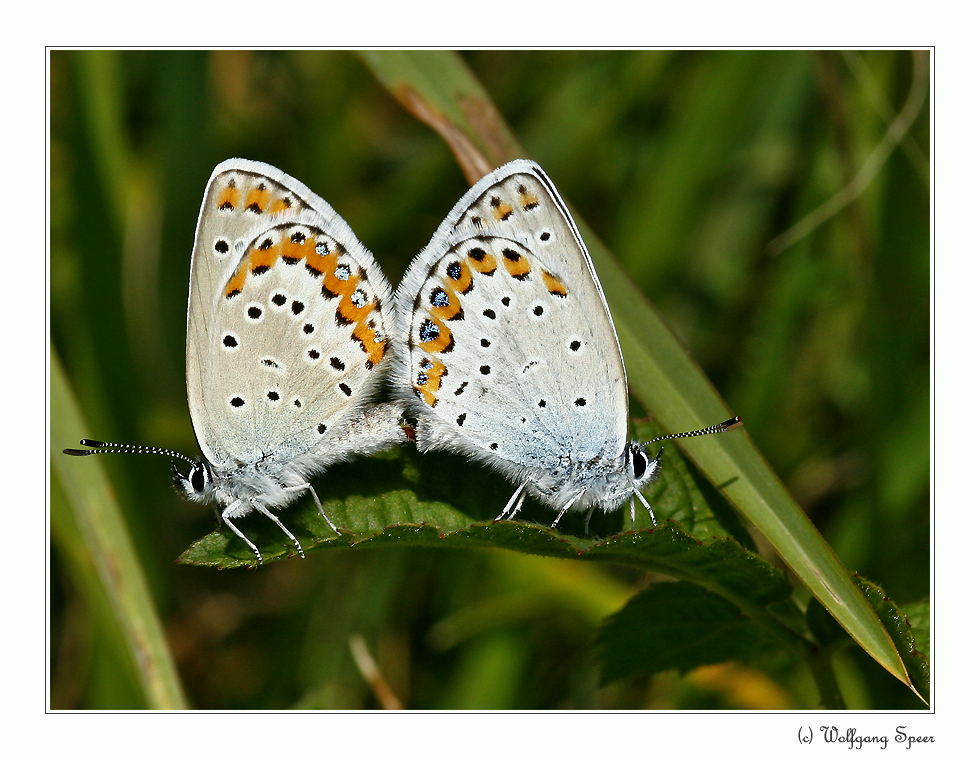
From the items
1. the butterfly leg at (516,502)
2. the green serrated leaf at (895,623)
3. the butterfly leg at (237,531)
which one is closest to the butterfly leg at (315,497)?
the butterfly leg at (237,531)

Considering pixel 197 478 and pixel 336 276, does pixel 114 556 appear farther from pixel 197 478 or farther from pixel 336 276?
pixel 336 276

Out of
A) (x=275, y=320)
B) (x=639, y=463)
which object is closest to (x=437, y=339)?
(x=275, y=320)

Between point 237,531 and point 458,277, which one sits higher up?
point 458,277

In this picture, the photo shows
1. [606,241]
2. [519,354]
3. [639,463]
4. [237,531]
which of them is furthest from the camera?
[606,241]

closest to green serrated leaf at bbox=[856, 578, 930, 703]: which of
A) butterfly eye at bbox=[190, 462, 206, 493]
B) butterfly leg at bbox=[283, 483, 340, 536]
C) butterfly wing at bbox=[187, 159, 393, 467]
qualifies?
butterfly leg at bbox=[283, 483, 340, 536]
